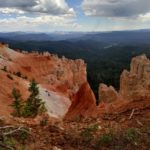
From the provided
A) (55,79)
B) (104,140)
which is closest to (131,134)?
(104,140)

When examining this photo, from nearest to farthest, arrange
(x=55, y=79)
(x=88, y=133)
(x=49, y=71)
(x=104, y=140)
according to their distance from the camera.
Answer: (x=104, y=140) → (x=88, y=133) → (x=55, y=79) → (x=49, y=71)

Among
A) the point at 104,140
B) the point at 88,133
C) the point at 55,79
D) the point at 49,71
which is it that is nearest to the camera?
the point at 104,140

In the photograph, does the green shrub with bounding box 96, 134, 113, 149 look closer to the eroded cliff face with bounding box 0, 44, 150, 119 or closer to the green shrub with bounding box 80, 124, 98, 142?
the green shrub with bounding box 80, 124, 98, 142

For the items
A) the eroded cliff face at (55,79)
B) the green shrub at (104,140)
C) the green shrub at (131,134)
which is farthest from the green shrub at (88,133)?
the eroded cliff face at (55,79)

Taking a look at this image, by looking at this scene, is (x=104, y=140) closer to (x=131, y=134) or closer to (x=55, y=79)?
(x=131, y=134)

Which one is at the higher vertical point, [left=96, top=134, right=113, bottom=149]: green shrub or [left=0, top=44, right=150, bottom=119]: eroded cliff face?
[left=96, top=134, right=113, bottom=149]: green shrub

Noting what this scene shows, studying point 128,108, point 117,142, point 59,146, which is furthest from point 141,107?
point 59,146

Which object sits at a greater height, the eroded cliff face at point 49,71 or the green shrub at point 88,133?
the green shrub at point 88,133

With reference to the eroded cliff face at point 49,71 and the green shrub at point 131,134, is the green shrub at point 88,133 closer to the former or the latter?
the green shrub at point 131,134

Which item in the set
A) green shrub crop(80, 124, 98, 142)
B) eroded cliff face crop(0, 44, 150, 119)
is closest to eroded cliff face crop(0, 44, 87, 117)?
eroded cliff face crop(0, 44, 150, 119)

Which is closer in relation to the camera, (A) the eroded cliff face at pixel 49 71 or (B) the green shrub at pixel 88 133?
(B) the green shrub at pixel 88 133

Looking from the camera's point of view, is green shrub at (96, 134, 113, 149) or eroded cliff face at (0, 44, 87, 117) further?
eroded cliff face at (0, 44, 87, 117)

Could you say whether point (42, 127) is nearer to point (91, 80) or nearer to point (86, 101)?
point (86, 101)

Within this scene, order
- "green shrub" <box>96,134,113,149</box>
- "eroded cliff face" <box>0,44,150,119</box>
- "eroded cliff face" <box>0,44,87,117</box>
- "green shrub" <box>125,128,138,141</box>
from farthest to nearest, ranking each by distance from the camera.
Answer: "eroded cliff face" <box>0,44,87,117</box> → "eroded cliff face" <box>0,44,150,119</box> → "green shrub" <box>125,128,138,141</box> → "green shrub" <box>96,134,113,149</box>
